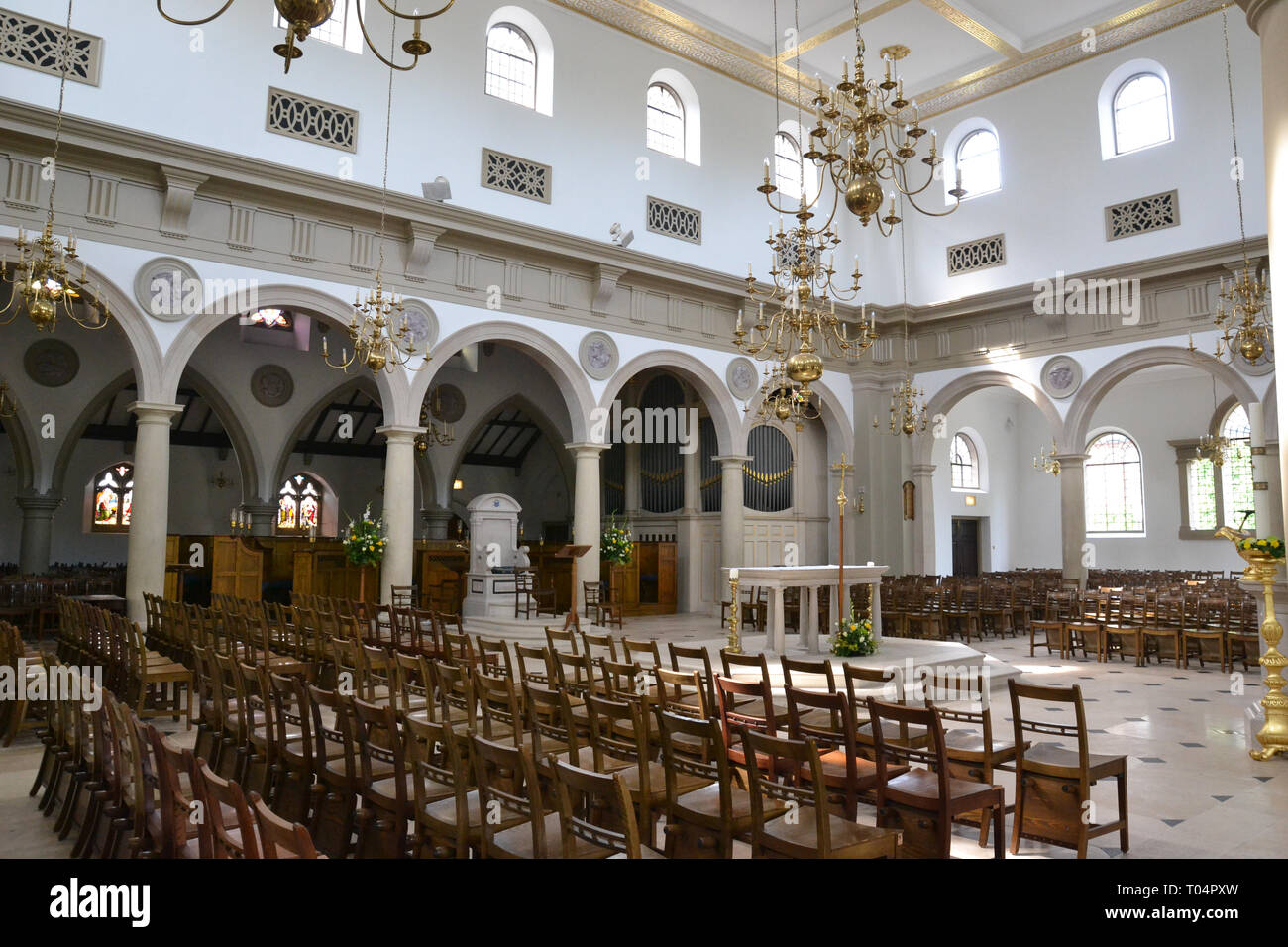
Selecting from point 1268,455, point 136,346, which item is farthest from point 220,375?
point 1268,455

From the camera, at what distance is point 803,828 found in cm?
325

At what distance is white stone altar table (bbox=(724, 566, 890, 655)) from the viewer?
30.1 feet

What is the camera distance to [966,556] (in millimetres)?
24391

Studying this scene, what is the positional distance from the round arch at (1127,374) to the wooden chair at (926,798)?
12.6 meters

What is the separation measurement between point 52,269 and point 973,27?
1459 cm

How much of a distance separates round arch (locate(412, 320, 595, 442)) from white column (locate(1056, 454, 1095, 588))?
8.91 m

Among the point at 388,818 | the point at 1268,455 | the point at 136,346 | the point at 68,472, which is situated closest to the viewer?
→ the point at 388,818

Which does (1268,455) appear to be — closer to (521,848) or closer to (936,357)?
(936,357)

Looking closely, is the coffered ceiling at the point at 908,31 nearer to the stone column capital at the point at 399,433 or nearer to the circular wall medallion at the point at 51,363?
the stone column capital at the point at 399,433

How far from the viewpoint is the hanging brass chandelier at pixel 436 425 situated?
18219 mm

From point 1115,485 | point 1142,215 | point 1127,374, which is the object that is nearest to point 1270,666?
point 1127,374

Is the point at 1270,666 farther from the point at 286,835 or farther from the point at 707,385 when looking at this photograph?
the point at 707,385

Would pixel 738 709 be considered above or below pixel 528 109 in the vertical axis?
below

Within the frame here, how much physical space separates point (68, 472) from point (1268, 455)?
879 inches
